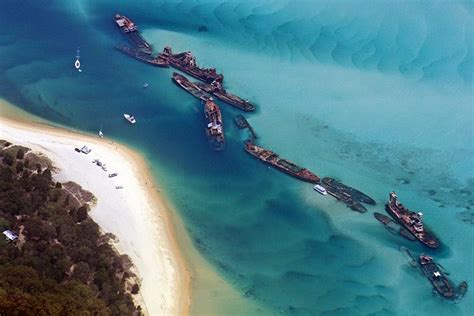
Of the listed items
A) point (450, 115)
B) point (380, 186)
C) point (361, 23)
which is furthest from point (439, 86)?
point (380, 186)

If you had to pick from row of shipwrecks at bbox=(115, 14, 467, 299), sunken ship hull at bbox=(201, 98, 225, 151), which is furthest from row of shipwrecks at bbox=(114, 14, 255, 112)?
sunken ship hull at bbox=(201, 98, 225, 151)

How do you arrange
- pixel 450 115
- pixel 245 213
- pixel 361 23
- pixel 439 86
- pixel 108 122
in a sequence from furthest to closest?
pixel 361 23
pixel 439 86
pixel 450 115
pixel 108 122
pixel 245 213

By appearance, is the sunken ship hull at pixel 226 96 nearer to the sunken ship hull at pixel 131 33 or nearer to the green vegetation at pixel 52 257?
the sunken ship hull at pixel 131 33

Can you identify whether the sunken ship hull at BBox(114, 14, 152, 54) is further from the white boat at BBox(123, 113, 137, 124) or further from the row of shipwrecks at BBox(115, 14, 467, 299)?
the white boat at BBox(123, 113, 137, 124)

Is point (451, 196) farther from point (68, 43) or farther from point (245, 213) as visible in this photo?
point (68, 43)

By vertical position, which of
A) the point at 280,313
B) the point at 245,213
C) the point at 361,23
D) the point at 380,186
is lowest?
the point at 280,313

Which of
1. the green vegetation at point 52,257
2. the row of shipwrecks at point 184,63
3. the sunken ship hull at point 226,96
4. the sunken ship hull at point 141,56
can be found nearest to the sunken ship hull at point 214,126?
the sunken ship hull at point 226,96

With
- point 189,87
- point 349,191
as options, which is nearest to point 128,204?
point 349,191
